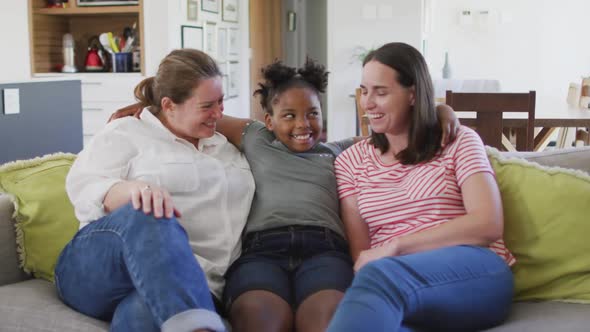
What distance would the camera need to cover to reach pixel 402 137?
196 cm

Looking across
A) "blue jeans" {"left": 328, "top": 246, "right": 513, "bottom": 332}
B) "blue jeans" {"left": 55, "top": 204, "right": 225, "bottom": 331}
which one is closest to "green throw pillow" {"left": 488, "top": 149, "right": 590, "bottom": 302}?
"blue jeans" {"left": 328, "top": 246, "right": 513, "bottom": 332}

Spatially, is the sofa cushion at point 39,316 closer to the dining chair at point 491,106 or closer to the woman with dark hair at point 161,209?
the woman with dark hair at point 161,209

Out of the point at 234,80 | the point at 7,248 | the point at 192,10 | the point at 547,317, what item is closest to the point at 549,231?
the point at 547,317

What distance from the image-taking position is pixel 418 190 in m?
1.85

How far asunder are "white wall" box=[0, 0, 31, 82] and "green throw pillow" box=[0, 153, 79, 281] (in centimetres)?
346

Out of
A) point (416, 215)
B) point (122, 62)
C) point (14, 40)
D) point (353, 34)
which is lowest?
point (416, 215)

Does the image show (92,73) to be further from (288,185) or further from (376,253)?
(376,253)

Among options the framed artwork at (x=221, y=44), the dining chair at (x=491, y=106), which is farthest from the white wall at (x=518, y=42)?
the dining chair at (x=491, y=106)

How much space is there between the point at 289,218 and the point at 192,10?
4001 millimetres

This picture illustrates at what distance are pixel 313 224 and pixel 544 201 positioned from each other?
1.90 feet

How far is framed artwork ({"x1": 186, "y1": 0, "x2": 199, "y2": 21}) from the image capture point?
5586 millimetres

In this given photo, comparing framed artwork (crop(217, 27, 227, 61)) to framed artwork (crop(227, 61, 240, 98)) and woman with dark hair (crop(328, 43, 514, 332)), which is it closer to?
framed artwork (crop(227, 61, 240, 98))

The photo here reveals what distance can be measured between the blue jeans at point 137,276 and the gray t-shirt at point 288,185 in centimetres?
41

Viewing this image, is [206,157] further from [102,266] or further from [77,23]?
[77,23]
